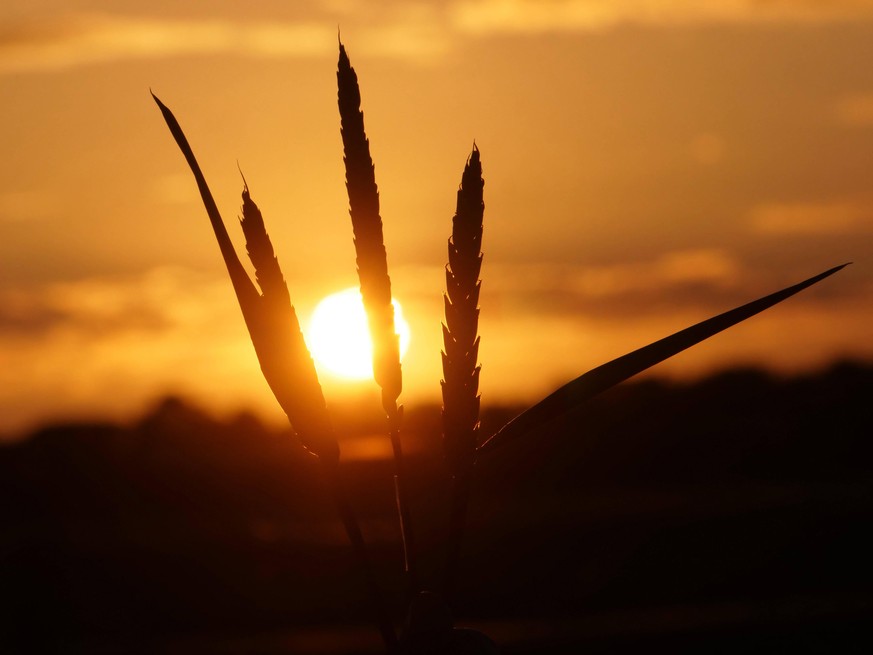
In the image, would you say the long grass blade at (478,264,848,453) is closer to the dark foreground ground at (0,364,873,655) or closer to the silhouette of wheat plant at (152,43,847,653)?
the silhouette of wheat plant at (152,43,847,653)

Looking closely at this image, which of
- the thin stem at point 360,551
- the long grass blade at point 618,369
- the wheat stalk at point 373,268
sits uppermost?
the wheat stalk at point 373,268

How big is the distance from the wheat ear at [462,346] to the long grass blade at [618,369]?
0.05 metres

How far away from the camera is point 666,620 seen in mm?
6059

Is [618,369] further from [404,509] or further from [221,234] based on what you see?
[221,234]

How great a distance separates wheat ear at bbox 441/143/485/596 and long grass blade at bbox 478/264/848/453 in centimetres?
5

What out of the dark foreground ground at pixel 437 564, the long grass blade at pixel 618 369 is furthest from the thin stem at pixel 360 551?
the dark foreground ground at pixel 437 564

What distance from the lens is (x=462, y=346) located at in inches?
35.3

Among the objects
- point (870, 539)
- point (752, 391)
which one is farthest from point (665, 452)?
point (870, 539)

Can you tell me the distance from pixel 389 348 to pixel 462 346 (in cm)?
6

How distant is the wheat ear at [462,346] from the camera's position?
87 cm

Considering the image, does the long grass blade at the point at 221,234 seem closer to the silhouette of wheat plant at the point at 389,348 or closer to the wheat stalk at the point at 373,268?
the silhouette of wheat plant at the point at 389,348

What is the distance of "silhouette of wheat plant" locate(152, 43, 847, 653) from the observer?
860 mm

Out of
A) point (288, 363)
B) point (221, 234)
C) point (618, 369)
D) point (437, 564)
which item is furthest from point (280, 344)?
point (437, 564)

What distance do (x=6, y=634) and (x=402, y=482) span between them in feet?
21.1
